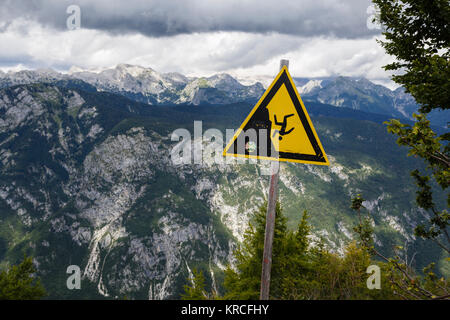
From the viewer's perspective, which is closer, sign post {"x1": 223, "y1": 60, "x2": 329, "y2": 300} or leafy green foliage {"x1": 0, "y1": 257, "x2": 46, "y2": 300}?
sign post {"x1": 223, "y1": 60, "x2": 329, "y2": 300}

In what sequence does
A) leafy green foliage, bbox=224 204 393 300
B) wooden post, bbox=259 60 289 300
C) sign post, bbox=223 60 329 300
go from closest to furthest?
wooden post, bbox=259 60 289 300, sign post, bbox=223 60 329 300, leafy green foliage, bbox=224 204 393 300

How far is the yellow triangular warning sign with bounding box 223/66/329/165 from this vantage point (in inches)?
201

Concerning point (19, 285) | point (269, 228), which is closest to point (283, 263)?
point (269, 228)

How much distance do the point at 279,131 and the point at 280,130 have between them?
0.09 ft

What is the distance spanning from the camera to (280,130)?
16.8 feet

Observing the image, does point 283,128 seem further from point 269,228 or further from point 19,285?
point 19,285

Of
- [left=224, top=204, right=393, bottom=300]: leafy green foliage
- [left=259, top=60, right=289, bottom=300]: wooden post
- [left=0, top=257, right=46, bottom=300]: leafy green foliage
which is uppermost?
[left=259, top=60, right=289, bottom=300]: wooden post

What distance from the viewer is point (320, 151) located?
5.18m

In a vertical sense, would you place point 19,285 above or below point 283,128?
below

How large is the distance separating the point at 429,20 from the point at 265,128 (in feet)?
24.3

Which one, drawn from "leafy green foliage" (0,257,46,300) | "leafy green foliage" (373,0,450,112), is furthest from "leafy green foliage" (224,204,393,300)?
"leafy green foliage" (0,257,46,300)

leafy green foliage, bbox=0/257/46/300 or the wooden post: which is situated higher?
the wooden post

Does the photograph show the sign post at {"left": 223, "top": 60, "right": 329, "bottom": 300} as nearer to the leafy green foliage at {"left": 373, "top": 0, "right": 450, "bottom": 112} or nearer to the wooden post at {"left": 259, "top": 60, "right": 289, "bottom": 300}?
the wooden post at {"left": 259, "top": 60, "right": 289, "bottom": 300}

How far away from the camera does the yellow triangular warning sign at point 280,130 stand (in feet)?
16.7
